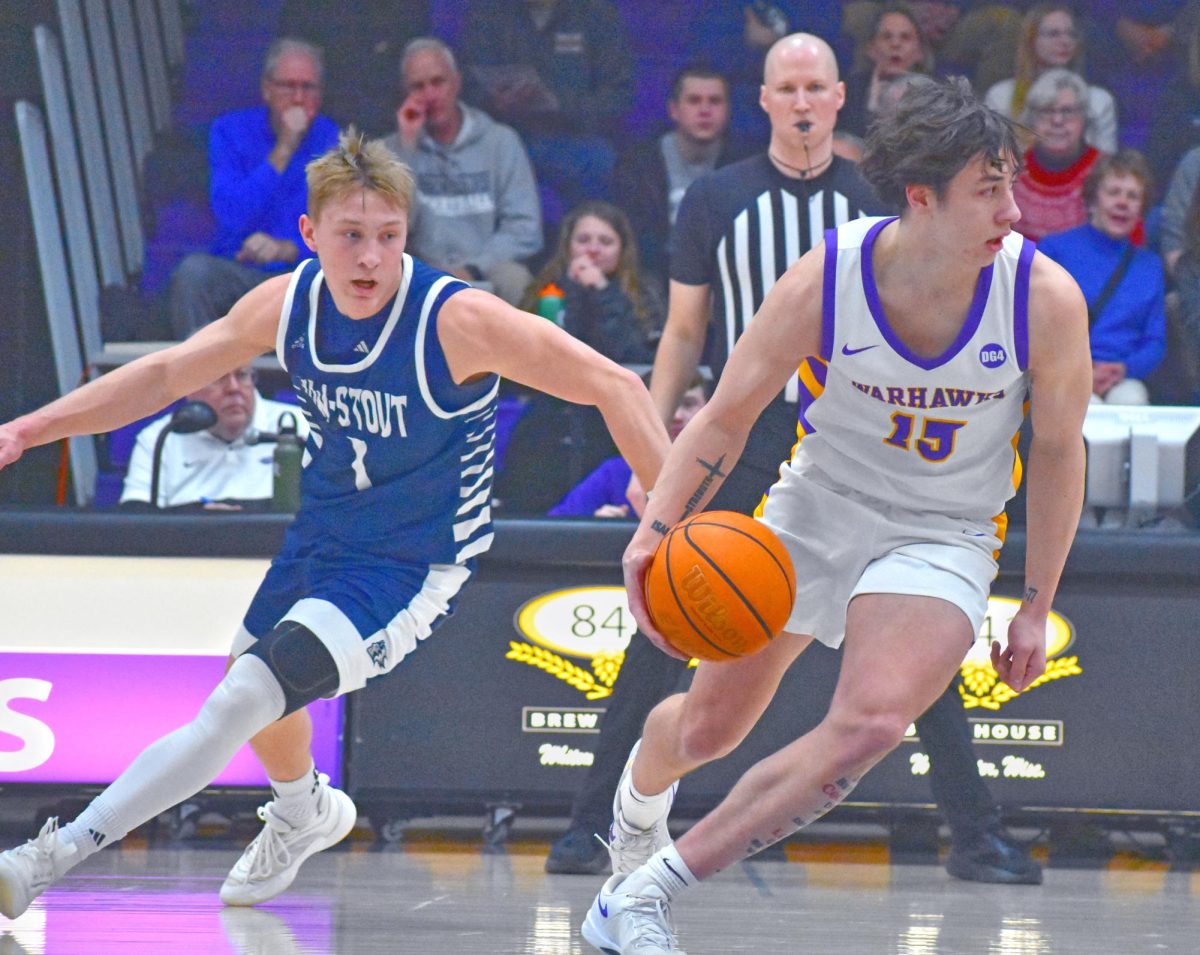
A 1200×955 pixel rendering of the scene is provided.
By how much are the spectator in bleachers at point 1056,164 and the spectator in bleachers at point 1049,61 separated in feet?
1.33

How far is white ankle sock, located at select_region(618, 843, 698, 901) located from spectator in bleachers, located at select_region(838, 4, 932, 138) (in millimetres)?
5441

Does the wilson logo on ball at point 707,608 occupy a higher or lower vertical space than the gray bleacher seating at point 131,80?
lower

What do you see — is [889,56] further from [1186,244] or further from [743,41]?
[1186,244]

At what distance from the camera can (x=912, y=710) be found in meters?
3.09

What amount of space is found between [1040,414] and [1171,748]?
2.27 meters

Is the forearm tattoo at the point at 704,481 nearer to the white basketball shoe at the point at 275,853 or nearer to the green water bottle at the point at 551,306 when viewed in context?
the white basketball shoe at the point at 275,853

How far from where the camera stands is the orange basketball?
3.11m

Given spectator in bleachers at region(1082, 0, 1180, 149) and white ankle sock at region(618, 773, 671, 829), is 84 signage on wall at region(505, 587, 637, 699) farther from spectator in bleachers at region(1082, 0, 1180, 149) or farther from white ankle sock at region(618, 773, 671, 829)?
spectator in bleachers at region(1082, 0, 1180, 149)

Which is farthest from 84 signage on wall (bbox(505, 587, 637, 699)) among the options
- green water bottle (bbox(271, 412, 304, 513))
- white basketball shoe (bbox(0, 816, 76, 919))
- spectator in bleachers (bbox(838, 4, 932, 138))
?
spectator in bleachers (bbox(838, 4, 932, 138))

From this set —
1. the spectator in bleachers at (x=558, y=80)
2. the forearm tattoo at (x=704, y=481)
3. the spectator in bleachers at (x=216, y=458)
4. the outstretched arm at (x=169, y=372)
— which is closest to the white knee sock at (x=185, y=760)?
the outstretched arm at (x=169, y=372)

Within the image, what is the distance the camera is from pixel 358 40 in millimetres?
9344

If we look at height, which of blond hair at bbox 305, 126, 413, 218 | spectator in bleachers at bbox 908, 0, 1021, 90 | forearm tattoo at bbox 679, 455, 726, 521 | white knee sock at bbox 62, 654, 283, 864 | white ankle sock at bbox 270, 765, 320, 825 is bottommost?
white ankle sock at bbox 270, 765, 320, 825

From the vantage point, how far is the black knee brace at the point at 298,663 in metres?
3.62

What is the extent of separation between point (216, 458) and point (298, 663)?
2.62 metres
